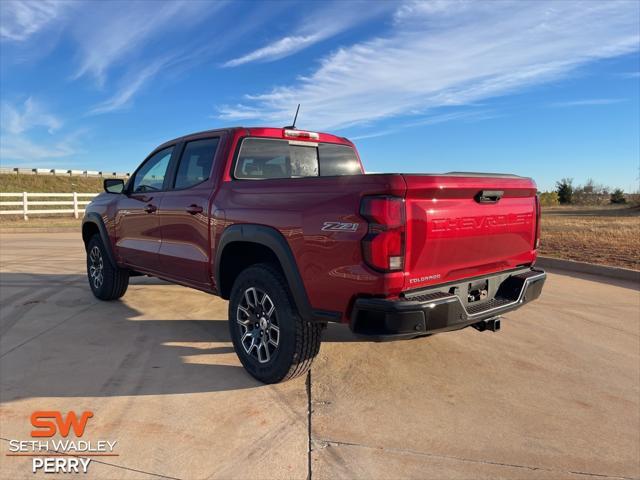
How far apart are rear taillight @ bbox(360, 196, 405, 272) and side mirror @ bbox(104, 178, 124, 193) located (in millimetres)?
4118

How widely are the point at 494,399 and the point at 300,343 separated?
1470 millimetres

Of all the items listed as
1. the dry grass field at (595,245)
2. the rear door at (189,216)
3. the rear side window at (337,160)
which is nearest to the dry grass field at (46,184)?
the dry grass field at (595,245)

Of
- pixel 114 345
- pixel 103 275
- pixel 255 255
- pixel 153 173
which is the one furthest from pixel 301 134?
pixel 103 275

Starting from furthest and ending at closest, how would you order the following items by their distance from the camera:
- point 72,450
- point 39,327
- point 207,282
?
point 39,327, point 207,282, point 72,450

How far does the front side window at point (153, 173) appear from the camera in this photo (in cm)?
503

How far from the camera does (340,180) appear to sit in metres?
2.92

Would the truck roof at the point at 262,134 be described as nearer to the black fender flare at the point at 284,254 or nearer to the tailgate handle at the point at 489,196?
the black fender flare at the point at 284,254

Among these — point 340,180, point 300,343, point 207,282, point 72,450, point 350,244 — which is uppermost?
point 340,180

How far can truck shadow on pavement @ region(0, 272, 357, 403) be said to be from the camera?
11.5 feet

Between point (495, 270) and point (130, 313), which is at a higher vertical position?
point (495, 270)

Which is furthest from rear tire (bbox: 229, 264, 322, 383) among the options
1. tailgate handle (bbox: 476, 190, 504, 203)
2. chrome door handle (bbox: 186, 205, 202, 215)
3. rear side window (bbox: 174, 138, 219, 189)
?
tailgate handle (bbox: 476, 190, 504, 203)

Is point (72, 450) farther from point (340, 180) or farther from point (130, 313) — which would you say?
point (130, 313)

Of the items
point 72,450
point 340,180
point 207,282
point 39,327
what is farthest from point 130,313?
point 340,180

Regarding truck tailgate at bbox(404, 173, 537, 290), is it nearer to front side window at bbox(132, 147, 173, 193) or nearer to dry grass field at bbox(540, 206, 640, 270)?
front side window at bbox(132, 147, 173, 193)
